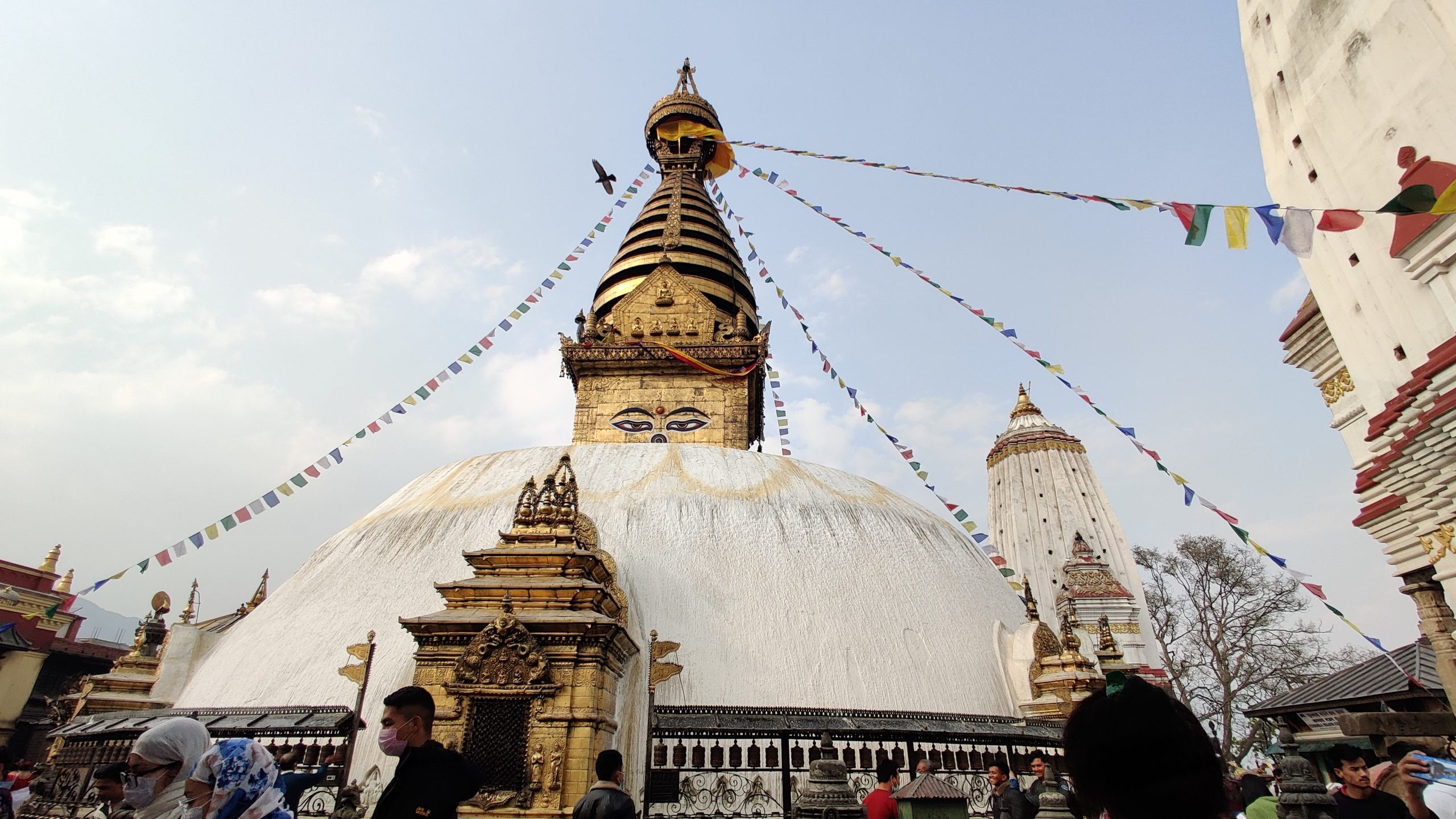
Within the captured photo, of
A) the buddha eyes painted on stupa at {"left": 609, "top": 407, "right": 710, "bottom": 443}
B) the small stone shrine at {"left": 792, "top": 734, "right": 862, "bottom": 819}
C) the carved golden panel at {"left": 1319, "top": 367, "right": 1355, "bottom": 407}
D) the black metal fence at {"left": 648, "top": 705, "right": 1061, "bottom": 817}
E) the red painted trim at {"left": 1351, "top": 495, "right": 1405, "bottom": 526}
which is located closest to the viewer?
the small stone shrine at {"left": 792, "top": 734, "right": 862, "bottom": 819}

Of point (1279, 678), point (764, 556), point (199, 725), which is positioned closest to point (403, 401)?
point (764, 556)

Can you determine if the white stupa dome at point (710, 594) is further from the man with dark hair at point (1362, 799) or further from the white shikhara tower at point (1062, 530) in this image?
the white shikhara tower at point (1062, 530)

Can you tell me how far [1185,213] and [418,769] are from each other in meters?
7.63

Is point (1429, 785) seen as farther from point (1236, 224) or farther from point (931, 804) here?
point (1236, 224)

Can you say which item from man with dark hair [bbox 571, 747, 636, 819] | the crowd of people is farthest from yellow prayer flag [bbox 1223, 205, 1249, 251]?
man with dark hair [bbox 571, 747, 636, 819]

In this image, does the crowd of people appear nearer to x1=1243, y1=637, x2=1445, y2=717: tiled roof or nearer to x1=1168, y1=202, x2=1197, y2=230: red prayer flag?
x1=1168, y1=202, x2=1197, y2=230: red prayer flag

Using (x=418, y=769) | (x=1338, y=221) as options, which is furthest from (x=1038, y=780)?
(x=1338, y=221)

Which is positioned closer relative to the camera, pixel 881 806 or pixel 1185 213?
pixel 881 806

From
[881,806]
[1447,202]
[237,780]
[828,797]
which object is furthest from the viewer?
[1447,202]

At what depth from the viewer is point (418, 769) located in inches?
105

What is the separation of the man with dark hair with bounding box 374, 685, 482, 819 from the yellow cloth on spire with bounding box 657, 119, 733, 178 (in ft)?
78.0

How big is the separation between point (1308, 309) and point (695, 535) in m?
9.61

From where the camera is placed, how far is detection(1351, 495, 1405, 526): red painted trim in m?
8.47

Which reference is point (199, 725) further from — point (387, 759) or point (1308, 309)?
point (1308, 309)
